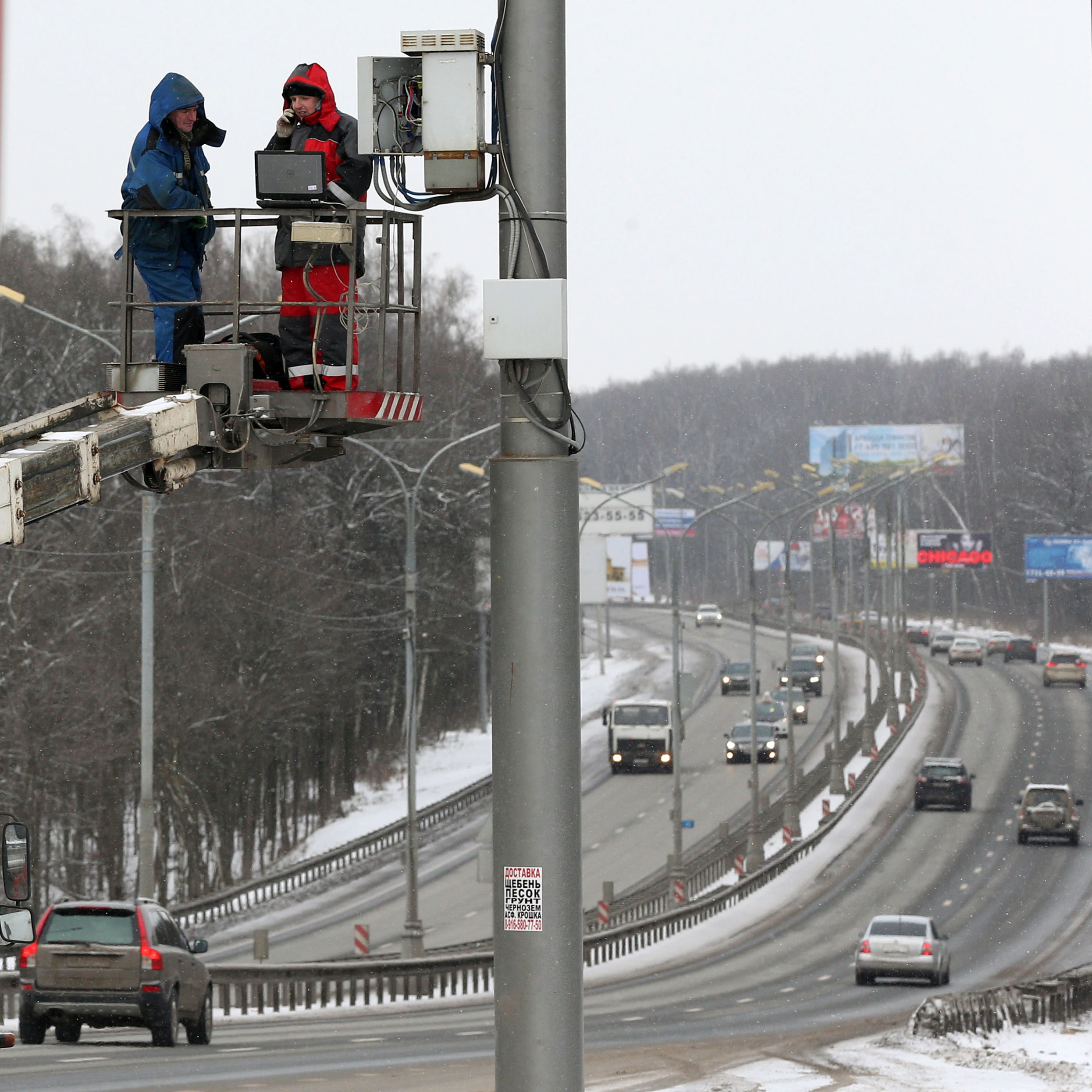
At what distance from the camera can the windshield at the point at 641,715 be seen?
71.1 m

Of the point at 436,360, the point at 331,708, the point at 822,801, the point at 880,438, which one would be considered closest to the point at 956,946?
the point at 822,801

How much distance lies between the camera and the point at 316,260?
871cm

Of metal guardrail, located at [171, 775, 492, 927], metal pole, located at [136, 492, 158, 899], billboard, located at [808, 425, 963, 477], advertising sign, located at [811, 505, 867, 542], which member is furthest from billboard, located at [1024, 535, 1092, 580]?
metal pole, located at [136, 492, 158, 899]

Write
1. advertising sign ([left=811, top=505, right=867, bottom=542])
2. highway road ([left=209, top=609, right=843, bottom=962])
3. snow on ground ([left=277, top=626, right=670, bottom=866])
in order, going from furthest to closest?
advertising sign ([left=811, top=505, right=867, bottom=542])
snow on ground ([left=277, top=626, right=670, bottom=866])
highway road ([left=209, top=609, right=843, bottom=962])

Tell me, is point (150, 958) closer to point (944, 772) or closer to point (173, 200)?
point (173, 200)

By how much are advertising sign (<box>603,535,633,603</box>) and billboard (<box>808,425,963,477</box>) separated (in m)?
21.5

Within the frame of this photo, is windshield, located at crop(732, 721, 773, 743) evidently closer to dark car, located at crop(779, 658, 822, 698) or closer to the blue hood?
dark car, located at crop(779, 658, 822, 698)

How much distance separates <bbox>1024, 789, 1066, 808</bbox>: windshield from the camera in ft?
194

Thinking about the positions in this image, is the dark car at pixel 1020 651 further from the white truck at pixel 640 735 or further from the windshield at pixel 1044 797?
the windshield at pixel 1044 797

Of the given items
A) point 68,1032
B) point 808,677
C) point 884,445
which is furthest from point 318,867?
point 884,445

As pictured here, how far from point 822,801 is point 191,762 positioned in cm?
2103

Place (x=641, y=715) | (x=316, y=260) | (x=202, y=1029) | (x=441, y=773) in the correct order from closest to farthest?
(x=316, y=260)
(x=202, y=1029)
(x=641, y=715)
(x=441, y=773)

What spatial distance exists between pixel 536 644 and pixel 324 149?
329 cm

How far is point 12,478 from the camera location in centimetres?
648
